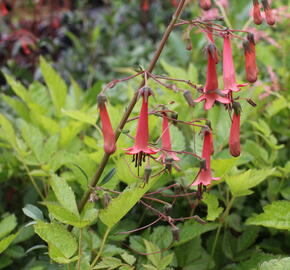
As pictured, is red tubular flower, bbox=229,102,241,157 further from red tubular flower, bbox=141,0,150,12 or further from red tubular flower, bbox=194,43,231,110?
A: red tubular flower, bbox=141,0,150,12

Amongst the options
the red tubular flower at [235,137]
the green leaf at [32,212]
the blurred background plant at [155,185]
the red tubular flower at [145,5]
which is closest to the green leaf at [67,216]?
the blurred background plant at [155,185]

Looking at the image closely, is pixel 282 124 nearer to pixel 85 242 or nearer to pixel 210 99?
pixel 210 99

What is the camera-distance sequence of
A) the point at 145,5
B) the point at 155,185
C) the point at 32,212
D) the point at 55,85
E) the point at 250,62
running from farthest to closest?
the point at 145,5, the point at 55,85, the point at 155,185, the point at 32,212, the point at 250,62

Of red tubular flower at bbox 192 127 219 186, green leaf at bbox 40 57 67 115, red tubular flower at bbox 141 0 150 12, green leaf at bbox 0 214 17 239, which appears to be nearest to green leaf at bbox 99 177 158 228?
red tubular flower at bbox 192 127 219 186

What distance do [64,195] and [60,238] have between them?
131 mm

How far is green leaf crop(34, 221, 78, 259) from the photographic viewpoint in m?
1.22

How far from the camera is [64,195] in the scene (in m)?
1.32

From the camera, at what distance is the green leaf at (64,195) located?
1.30 m

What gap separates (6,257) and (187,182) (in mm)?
661

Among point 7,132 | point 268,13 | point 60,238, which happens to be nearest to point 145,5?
point 7,132

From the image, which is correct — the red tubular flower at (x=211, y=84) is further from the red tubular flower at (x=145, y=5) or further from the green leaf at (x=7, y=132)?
the red tubular flower at (x=145, y=5)

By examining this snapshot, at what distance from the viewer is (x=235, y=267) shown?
1587 mm

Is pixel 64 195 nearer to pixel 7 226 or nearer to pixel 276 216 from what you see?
pixel 7 226

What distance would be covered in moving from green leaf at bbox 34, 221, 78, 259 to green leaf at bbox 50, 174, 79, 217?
0.24 feet
